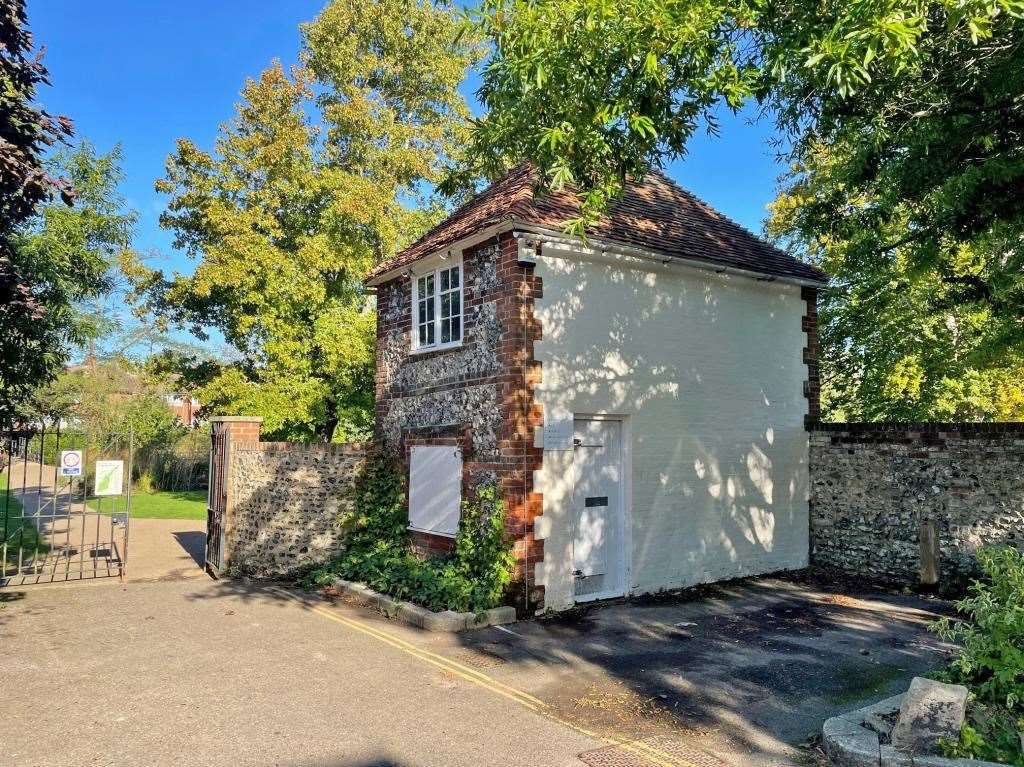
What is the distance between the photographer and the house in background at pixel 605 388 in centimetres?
891

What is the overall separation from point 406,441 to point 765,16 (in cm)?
753

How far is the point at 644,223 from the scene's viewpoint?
10633 mm

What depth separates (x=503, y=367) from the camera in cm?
895

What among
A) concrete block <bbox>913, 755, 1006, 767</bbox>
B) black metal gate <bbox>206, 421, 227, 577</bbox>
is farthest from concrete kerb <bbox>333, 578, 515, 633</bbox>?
concrete block <bbox>913, 755, 1006, 767</bbox>

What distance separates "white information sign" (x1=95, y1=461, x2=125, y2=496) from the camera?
34.8 feet

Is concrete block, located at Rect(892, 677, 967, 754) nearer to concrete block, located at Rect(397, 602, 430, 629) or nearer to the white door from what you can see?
the white door

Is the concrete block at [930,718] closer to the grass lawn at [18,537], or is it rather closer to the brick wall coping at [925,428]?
the brick wall coping at [925,428]

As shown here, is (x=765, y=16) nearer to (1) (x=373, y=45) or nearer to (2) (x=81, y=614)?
(2) (x=81, y=614)

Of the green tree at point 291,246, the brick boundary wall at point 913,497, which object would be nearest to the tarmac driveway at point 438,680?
the brick boundary wall at point 913,497

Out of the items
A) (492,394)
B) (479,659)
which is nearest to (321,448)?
(492,394)

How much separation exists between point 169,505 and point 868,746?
23.2m

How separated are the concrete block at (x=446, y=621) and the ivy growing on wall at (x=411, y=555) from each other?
0.21m

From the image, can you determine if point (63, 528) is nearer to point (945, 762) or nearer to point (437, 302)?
point (437, 302)

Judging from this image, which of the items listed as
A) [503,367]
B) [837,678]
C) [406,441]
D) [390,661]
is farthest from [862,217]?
[390,661]
